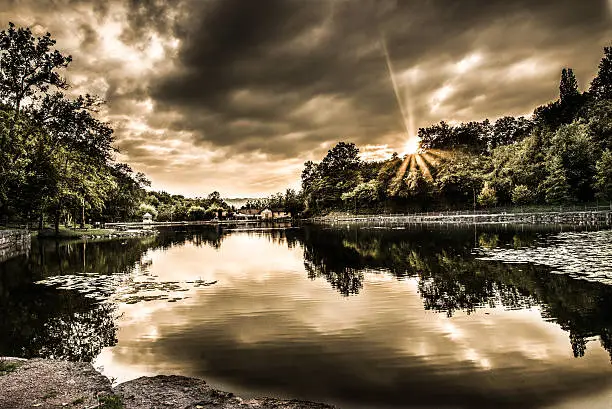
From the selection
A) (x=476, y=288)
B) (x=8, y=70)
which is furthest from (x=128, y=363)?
(x=8, y=70)

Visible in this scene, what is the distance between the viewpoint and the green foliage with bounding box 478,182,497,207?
89.5 m

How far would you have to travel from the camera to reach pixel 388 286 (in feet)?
57.4

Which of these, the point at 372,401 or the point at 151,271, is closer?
the point at 372,401

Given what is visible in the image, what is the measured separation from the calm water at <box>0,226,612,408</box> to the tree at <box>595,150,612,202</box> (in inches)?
2052

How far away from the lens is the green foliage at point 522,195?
81000 millimetres

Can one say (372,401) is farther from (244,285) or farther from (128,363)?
(244,285)

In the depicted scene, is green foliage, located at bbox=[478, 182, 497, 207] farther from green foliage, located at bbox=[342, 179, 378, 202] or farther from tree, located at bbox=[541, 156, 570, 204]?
green foliage, located at bbox=[342, 179, 378, 202]

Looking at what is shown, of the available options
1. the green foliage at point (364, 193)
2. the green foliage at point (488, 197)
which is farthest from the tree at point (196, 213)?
the green foliage at point (488, 197)

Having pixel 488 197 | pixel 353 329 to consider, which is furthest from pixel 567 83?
pixel 353 329

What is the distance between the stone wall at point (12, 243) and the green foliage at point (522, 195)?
3186 inches

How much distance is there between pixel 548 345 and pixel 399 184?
107097 millimetres

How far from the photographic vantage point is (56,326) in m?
11.9

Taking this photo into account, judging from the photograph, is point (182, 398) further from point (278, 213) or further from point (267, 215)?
point (267, 215)

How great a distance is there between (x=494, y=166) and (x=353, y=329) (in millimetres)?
97256
